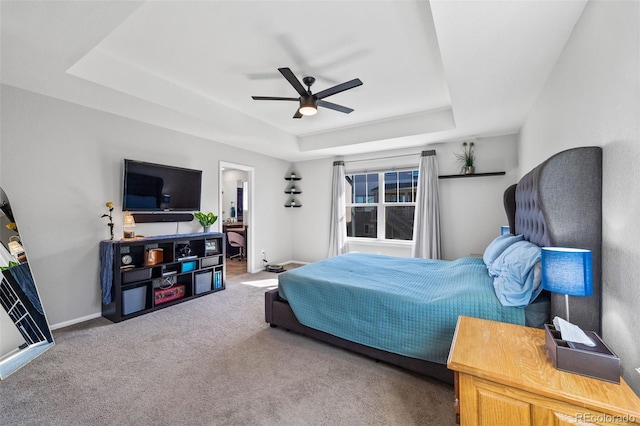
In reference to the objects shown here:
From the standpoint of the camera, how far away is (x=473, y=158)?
4.37 meters

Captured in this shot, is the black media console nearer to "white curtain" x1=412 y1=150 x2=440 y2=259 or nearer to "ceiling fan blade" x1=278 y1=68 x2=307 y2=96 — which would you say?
"ceiling fan blade" x1=278 y1=68 x2=307 y2=96

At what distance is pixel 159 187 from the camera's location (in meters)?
3.65

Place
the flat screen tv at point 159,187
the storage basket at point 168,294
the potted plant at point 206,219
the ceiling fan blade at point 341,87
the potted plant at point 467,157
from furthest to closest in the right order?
the potted plant at point 467,157
the potted plant at point 206,219
the storage basket at point 168,294
the flat screen tv at point 159,187
the ceiling fan blade at point 341,87

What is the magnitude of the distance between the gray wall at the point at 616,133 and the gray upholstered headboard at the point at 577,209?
33 mm

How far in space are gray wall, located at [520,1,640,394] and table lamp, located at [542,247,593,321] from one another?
0.16m

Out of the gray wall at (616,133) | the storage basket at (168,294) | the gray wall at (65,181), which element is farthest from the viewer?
Answer: the storage basket at (168,294)

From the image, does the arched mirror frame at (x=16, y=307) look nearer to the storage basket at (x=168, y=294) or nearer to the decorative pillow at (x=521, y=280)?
the storage basket at (x=168, y=294)

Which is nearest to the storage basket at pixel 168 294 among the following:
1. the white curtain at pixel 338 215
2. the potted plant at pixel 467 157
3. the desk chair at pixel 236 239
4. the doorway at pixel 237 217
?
the doorway at pixel 237 217

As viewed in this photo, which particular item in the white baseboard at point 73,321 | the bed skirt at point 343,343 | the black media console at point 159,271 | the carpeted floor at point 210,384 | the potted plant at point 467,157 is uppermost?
the potted plant at point 467,157

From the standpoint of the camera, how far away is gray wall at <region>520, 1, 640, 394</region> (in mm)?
1151

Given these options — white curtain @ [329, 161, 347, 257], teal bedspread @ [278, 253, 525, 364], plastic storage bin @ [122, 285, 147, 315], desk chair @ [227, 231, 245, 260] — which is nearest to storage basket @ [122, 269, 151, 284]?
plastic storage bin @ [122, 285, 147, 315]

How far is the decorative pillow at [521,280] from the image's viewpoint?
68.4 inches

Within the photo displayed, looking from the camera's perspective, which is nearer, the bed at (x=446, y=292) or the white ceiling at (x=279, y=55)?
the bed at (x=446, y=292)

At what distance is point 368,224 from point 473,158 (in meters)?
2.24
